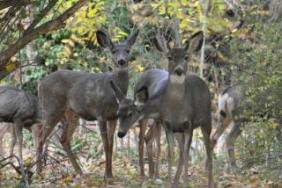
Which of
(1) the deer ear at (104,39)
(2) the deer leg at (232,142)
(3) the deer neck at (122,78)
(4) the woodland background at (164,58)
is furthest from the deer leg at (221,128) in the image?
(1) the deer ear at (104,39)

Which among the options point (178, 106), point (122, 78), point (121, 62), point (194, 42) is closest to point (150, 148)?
point (122, 78)

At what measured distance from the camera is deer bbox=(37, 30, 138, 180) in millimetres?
10578

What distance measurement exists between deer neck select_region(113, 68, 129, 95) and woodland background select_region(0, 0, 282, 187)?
117 centimetres

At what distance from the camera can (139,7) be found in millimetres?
13922

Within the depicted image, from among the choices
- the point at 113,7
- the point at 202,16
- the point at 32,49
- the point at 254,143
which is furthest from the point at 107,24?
the point at 254,143

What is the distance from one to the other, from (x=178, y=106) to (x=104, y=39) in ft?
6.97

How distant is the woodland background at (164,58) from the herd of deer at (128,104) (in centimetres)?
45

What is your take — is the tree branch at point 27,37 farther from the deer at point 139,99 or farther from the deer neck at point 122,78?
the deer neck at point 122,78

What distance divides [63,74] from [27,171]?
4.04 meters

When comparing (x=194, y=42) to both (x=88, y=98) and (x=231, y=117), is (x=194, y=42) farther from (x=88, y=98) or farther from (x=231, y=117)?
(x=231, y=117)

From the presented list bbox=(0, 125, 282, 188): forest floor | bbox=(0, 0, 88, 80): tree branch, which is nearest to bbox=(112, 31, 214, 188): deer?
bbox=(0, 125, 282, 188): forest floor

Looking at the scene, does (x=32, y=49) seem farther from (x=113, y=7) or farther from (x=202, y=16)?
(x=202, y=16)

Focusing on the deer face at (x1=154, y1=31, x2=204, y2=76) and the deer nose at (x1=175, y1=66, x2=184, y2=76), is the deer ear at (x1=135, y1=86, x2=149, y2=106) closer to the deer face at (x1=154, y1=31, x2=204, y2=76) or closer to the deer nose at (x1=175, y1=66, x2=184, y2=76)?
the deer face at (x1=154, y1=31, x2=204, y2=76)

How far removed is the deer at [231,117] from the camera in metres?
11.9
